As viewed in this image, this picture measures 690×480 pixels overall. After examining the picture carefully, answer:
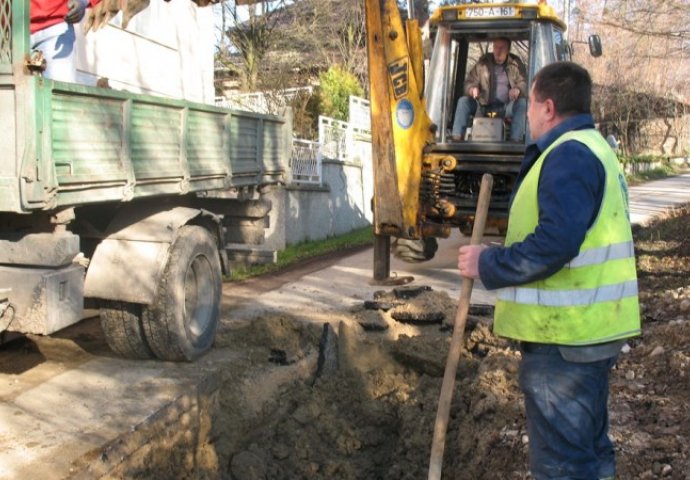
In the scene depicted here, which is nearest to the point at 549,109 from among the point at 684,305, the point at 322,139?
the point at 684,305

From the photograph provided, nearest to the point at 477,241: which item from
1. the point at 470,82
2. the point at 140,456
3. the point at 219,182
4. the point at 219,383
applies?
the point at 140,456

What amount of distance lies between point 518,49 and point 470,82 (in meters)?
0.77

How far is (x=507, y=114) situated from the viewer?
8281mm

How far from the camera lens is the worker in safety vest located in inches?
109

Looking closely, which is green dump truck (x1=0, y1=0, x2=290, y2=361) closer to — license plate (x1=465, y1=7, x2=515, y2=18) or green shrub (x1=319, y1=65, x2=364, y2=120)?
license plate (x1=465, y1=7, x2=515, y2=18)

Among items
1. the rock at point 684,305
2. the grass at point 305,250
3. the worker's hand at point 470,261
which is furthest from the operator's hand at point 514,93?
the worker's hand at point 470,261

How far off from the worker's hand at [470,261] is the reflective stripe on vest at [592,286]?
19 cm

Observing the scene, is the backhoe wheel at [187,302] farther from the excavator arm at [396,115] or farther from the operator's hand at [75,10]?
the excavator arm at [396,115]

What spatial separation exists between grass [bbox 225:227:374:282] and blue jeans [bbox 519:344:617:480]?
7.22 metres

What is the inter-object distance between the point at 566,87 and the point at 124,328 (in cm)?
386

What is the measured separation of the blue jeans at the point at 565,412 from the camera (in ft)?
9.37

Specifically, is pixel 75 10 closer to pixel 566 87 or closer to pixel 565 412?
pixel 566 87

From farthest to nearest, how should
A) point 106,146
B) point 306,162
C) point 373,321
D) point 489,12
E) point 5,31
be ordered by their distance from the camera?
1. point 306,162
2. point 489,12
3. point 373,321
4. point 106,146
5. point 5,31

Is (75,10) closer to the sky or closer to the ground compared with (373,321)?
closer to the sky
